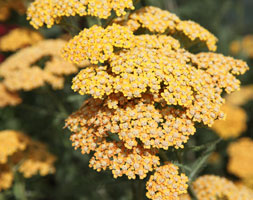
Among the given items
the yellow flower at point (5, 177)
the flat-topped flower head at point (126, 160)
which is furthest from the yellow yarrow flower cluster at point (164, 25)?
the yellow flower at point (5, 177)

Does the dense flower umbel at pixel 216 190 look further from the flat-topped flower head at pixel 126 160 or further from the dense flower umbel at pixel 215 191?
the flat-topped flower head at pixel 126 160

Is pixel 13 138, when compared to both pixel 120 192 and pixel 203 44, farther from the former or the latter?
pixel 203 44

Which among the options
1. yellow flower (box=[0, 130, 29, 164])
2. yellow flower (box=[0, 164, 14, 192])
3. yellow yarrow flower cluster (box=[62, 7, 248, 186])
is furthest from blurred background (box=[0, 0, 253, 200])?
yellow yarrow flower cluster (box=[62, 7, 248, 186])

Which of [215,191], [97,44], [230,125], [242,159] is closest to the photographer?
[97,44]

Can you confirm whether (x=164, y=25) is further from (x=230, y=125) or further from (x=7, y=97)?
(x=230, y=125)

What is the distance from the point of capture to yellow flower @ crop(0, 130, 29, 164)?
2922mm

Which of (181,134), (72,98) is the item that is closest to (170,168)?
(181,134)

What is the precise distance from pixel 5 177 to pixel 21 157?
306 millimetres

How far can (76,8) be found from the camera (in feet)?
6.89

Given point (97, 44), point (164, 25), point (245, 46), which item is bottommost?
point (245, 46)

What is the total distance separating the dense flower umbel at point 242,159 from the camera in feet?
12.6

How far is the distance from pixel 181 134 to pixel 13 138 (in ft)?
6.28

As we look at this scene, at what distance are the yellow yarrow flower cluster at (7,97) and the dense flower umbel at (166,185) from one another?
208 cm

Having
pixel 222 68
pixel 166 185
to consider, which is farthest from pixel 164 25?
A: pixel 166 185
